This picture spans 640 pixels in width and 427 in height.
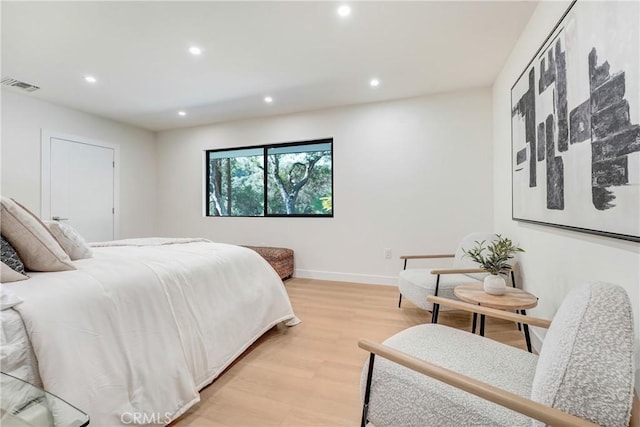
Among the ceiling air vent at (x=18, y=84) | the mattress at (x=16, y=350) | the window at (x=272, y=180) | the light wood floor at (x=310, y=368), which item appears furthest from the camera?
the window at (x=272, y=180)

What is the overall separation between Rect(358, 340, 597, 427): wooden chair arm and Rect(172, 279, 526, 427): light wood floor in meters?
0.67

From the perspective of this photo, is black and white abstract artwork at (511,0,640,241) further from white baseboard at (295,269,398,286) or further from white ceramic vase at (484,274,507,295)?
white baseboard at (295,269,398,286)

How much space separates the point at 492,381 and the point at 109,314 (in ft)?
5.15

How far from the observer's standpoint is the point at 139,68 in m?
2.76

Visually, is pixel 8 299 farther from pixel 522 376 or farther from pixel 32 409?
pixel 522 376

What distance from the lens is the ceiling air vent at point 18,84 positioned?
2.96 metres

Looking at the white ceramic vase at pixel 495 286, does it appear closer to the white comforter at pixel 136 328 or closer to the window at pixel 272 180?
the white comforter at pixel 136 328

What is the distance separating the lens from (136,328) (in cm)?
125

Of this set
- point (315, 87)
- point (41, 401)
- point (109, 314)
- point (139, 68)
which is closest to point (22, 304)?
point (109, 314)

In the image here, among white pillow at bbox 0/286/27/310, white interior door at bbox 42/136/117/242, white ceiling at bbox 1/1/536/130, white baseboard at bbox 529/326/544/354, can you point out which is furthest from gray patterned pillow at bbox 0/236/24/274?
white interior door at bbox 42/136/117/242

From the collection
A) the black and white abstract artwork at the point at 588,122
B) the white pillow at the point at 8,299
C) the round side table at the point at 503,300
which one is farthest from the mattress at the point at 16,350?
the black and white abstract artwork at the point at 588,122

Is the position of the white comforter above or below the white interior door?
below

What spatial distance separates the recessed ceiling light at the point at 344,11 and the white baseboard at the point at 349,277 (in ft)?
9.42

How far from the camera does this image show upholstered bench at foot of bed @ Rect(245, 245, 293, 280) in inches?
142
